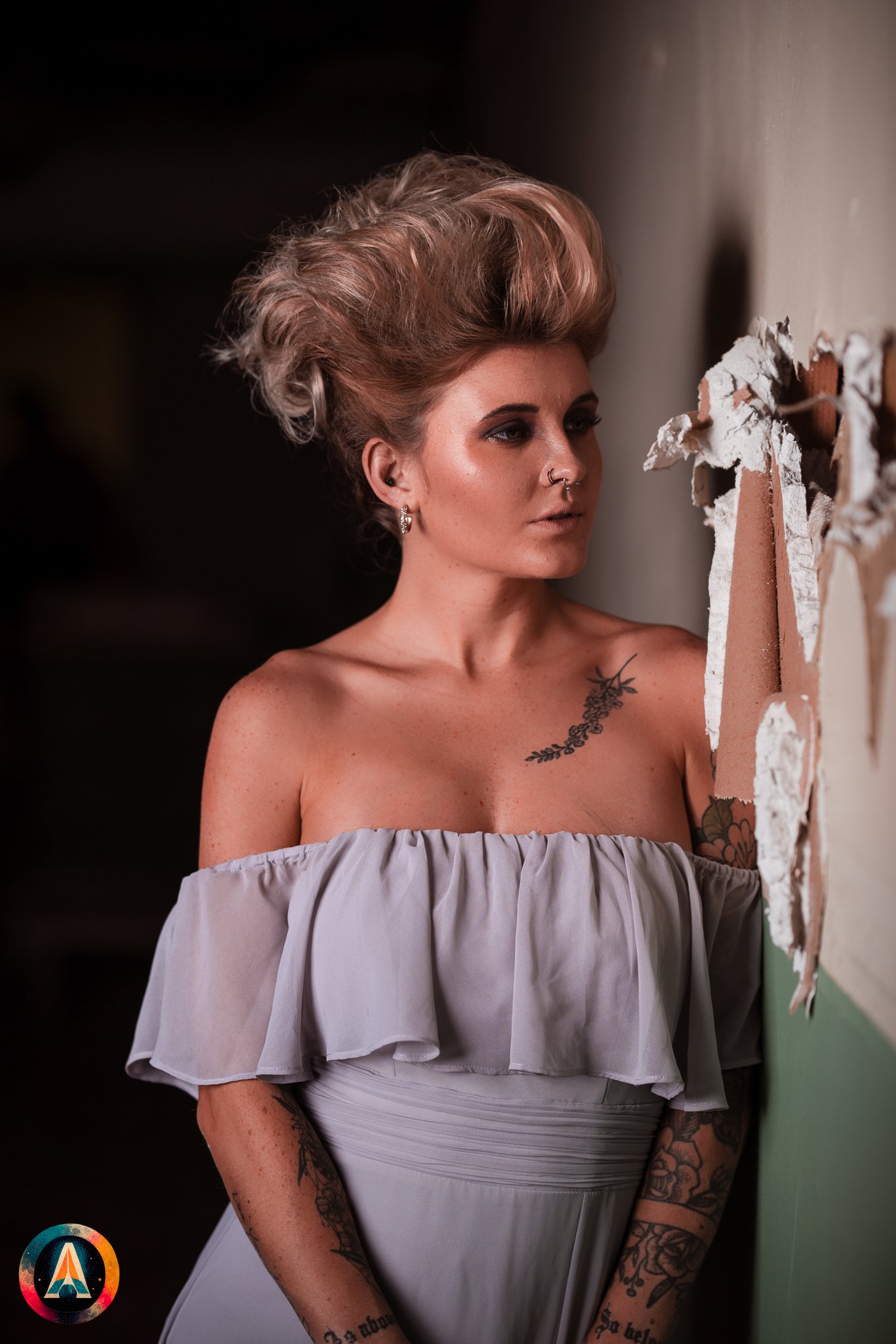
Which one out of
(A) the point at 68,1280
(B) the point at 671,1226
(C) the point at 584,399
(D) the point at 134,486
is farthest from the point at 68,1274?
(C) the point at 584,399

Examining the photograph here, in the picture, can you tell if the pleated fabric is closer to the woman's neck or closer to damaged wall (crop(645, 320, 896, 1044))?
damaged wall (crop(645, 320, 896, 1044))

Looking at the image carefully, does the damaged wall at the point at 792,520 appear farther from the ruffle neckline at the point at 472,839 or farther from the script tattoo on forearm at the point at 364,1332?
the script tattoo on forearm at the point at 364,1332

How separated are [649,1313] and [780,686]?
0.60 meters

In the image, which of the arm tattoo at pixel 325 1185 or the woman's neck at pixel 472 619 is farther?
the woman's neck at pixel 472 619

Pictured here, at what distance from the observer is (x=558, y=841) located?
109cm

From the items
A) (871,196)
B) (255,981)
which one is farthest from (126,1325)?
(871,196)

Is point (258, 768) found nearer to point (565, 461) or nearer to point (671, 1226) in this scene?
point (565, 461)

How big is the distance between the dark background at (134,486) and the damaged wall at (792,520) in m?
0.51

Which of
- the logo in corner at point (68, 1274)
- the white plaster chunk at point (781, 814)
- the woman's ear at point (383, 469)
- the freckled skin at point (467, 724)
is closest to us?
the white plaster chunk at point (781, 814)

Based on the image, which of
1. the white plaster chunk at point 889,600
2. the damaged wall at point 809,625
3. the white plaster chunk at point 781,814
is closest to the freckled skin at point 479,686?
the damaged wall at point 809,625

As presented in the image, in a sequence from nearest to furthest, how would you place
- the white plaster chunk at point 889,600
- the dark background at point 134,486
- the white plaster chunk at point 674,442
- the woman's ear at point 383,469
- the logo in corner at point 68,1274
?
the white plaster chunk at point 889,600 → the white plaster chunk at point 674,442 → the woman's ear at point 383,469 → the logo in corner at point 68,1274 → the dark background at point 134,486

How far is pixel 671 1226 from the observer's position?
1096 mm

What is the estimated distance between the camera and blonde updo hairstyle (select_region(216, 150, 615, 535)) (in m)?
1.13

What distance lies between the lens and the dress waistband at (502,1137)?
42.8 inches
